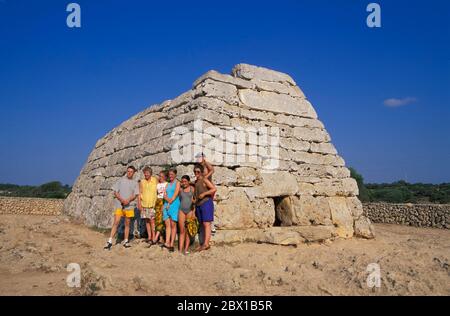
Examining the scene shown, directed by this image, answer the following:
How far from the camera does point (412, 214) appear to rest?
49.2 ft

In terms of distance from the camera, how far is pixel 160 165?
735 cm

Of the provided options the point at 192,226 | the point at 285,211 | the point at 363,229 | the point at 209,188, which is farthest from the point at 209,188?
the point at 363,229

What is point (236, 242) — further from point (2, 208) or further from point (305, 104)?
point (2, 208)

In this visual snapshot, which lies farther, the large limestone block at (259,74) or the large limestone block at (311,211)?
the large limestone block at (259,74)

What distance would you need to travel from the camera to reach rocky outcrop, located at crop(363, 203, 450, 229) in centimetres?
1390

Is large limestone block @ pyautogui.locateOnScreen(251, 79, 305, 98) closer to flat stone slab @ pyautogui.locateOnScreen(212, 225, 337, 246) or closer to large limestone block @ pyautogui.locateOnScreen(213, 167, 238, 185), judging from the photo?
large limestone block @ pyautogui.locateOnScreen(213, 167, 238, 185)

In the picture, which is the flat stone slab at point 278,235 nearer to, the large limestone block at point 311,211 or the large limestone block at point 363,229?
the large limestone block at point 311,211

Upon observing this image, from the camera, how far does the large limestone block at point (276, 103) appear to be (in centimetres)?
780

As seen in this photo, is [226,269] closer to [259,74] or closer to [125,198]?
[125,198]

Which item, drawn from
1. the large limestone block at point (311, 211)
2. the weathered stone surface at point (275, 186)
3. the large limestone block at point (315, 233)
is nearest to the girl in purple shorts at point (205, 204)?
the weathered stone surface at point (275, 186)

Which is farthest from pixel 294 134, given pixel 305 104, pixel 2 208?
pixel 2 208

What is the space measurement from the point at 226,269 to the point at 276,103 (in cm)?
447

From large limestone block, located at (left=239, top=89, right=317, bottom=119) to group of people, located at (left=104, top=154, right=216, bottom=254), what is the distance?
2027 mm

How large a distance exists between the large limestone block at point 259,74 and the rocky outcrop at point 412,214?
927 cm
